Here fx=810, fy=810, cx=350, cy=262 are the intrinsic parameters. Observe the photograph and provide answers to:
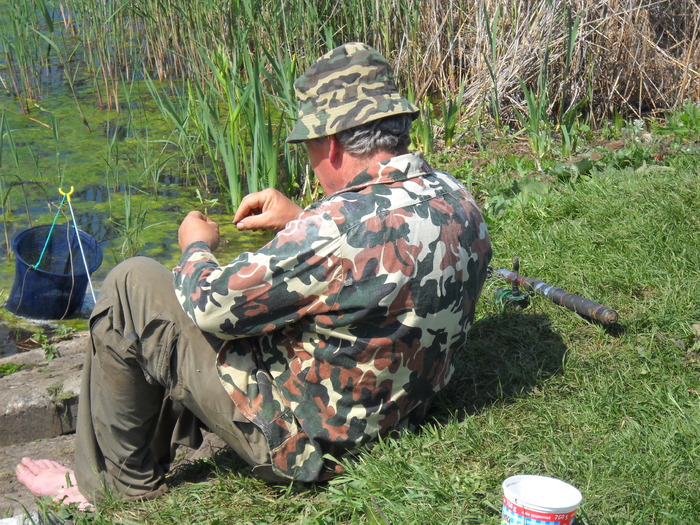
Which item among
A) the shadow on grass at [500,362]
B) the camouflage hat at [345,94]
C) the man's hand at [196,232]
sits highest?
the camouflage hat at [345,94]

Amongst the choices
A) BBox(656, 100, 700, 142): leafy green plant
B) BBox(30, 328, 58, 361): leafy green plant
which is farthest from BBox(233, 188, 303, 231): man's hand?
BBox(656, 100, 700, 142): leafy green plant

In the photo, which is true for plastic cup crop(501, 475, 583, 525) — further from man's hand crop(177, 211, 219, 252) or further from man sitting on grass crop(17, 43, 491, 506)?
man's hand crop(177, 211, 219, 252)

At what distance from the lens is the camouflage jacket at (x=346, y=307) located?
76.3 inches

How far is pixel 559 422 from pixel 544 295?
869 millimetres

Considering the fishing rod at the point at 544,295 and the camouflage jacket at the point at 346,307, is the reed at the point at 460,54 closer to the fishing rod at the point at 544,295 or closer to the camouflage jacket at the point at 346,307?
the fishing rod at the point at 544,295

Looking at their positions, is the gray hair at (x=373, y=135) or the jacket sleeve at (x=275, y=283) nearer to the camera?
the jacket sleeve at (x=275, y=283)

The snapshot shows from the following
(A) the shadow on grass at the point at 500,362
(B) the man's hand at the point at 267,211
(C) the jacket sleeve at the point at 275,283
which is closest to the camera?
(C) the jacket sleeve at the point at 275,283

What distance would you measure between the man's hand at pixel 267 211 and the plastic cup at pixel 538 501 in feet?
3.27

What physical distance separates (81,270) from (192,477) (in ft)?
6.39

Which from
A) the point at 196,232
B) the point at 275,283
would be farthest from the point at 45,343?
the point at 275,283

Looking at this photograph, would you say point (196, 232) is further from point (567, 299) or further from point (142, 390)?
point (567, 299)

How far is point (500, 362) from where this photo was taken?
2814mm

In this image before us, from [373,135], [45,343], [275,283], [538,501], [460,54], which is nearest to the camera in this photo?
[538,501]

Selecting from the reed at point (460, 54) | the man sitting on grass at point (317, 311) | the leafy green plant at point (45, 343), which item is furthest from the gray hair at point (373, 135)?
the reed at point (460, 54)
